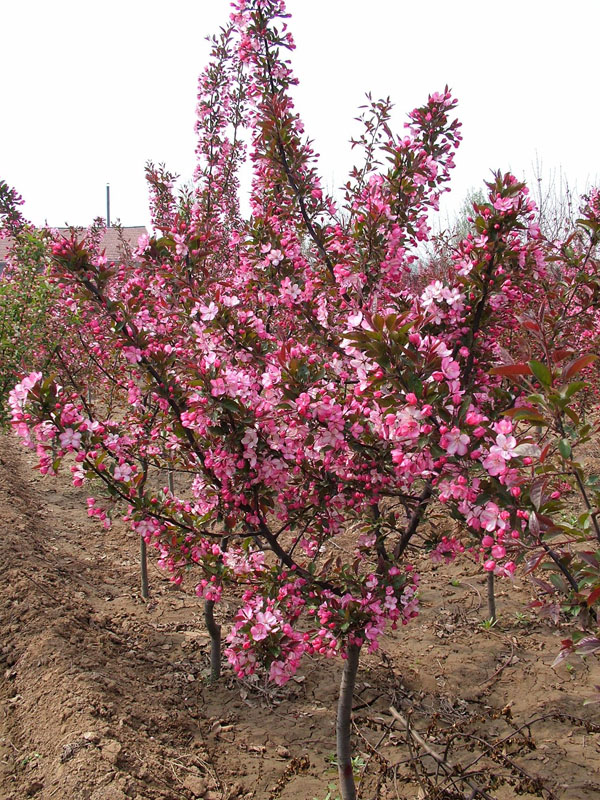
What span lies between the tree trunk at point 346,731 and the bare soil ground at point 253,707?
0.26 ft

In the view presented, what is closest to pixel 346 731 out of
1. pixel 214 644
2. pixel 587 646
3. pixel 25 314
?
pixel 214 644

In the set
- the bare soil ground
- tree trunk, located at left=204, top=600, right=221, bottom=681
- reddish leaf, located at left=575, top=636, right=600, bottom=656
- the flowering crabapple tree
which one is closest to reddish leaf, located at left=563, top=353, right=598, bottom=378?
reddish leaf, located at left=575, top=636, right=600, bottom=656

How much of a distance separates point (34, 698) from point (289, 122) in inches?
132

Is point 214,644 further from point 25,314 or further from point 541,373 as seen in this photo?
point 25,314

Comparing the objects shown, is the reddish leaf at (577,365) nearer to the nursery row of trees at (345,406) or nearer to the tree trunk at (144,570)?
the nursery row of trees at (345,406)

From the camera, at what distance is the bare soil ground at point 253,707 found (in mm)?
2568

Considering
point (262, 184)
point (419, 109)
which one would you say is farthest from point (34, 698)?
point (419, 109)

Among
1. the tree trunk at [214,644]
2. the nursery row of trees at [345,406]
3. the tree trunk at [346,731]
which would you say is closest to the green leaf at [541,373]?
the nursery row of trees at [345,406]

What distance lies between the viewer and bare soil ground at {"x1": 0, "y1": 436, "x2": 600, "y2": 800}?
2.57 metres

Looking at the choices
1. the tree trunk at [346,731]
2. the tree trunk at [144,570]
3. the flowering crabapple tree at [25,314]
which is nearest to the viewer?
the tree trunk at [346,731]

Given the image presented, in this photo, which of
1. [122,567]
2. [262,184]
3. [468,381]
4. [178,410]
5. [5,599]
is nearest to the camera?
[468,381]

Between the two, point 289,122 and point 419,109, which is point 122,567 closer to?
point 289,122

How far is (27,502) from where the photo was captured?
643 centimetres

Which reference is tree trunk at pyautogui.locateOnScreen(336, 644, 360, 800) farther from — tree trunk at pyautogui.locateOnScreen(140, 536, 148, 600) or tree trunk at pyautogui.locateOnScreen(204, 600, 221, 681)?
tree trunk at pyautogui.locateOnScreen(140, 536, 148, 600)
